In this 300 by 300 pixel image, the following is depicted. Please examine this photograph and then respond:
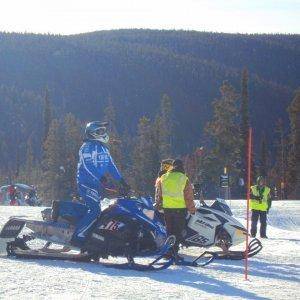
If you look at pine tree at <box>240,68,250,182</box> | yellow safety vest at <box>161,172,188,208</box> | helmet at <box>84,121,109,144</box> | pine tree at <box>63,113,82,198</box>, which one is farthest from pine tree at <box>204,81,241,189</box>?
helmet at <box>84,121,109,144</box>

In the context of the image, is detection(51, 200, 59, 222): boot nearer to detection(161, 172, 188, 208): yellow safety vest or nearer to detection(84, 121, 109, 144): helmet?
detection(84, 121, 109, 144): helmet

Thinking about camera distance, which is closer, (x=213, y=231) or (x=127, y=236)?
(x=127, y=236)

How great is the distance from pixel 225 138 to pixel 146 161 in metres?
7.17

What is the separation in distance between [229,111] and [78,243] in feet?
137

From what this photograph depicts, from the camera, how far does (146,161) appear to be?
2170 inches

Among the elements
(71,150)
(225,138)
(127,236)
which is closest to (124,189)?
(127,236)

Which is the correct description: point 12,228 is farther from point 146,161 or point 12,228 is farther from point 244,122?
point 244,122

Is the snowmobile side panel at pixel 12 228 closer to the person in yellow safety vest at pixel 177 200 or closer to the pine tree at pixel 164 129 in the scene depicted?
the person in yellow safety vest at pixel 177 200

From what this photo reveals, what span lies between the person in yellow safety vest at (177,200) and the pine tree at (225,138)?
1585 inches

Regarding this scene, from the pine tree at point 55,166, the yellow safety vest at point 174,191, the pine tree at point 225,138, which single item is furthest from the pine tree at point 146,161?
the yellow safety vest at point 174,191

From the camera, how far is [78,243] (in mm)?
10422

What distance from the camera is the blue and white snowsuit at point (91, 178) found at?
33.8 ft

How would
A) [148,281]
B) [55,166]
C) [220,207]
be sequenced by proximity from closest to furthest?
[148,281], [220,207], [55,166]

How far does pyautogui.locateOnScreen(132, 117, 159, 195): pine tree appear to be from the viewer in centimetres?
5478
